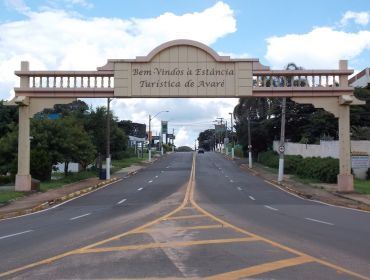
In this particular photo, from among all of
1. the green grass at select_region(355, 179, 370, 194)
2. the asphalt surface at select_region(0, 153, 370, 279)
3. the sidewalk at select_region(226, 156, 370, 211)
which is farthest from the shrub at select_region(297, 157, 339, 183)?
the asphalt surface at select_region(0, 153, 370, 279)

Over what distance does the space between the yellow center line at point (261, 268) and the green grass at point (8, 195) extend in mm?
21373

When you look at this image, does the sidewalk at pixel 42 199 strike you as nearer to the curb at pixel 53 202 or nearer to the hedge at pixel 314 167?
the curb at pixel 53 202

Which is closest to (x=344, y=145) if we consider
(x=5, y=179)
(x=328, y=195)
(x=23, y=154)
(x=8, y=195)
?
(x=328, y=195)

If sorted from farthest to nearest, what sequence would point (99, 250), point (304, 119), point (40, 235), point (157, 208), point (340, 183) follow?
point (304, 119) → point (340, 183) → point (157, 208) → point (40, 235) → point (99, 250)

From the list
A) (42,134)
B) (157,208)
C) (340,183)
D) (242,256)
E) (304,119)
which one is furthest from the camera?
(304,119)

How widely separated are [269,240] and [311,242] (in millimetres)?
953

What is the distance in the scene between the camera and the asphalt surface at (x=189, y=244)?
9867 millimetres

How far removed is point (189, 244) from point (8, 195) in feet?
69.4

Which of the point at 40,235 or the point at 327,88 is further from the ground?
the point at 327,88

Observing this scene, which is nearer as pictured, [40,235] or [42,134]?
[40,235]

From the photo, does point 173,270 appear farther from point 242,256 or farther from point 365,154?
point 365,154

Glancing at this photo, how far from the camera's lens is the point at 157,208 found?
957 inches

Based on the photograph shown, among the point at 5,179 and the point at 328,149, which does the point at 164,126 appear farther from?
the point at 5,179

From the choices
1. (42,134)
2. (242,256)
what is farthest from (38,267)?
(42,134)
